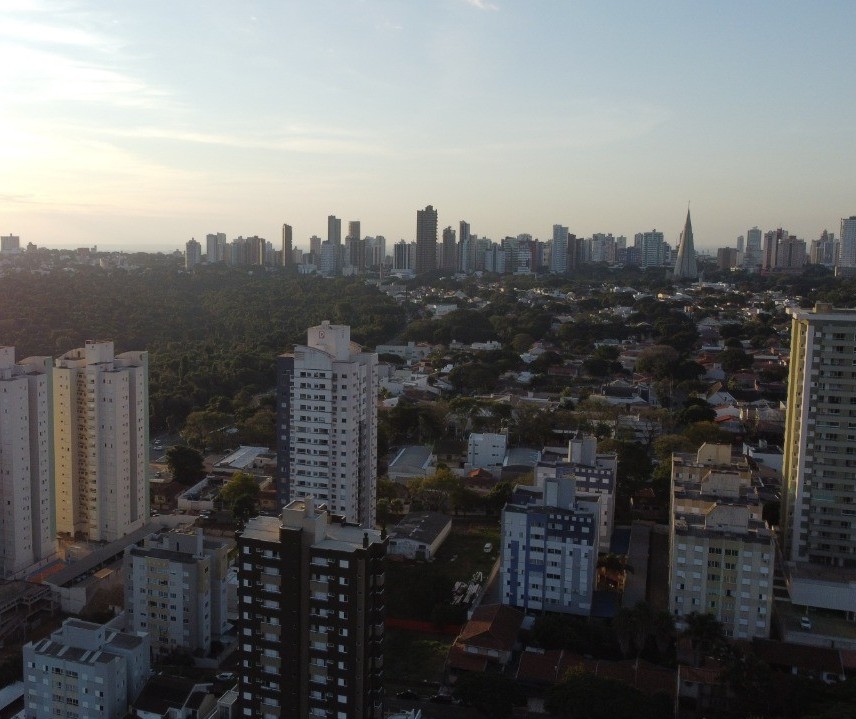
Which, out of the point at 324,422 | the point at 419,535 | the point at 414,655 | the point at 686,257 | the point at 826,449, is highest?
the point at 686,257

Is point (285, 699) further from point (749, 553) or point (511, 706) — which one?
point (749, 553)

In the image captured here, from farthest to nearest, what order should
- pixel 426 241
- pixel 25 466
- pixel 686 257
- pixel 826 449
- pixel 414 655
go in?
pixel 426 241 → pixel 686 257 → pixel 826 449 → pixel 25 466 → pixel 414 655

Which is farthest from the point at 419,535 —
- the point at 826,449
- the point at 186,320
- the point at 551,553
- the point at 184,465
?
the point at 186,320

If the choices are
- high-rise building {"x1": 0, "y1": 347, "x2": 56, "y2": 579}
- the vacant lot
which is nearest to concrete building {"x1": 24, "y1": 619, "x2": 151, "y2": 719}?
the vacant lot

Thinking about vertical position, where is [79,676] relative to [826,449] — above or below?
below

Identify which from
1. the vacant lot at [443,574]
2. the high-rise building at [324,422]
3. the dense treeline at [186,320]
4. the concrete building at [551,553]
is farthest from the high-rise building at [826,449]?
the dense treeline at [186,320]

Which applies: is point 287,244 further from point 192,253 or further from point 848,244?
point 848,244
